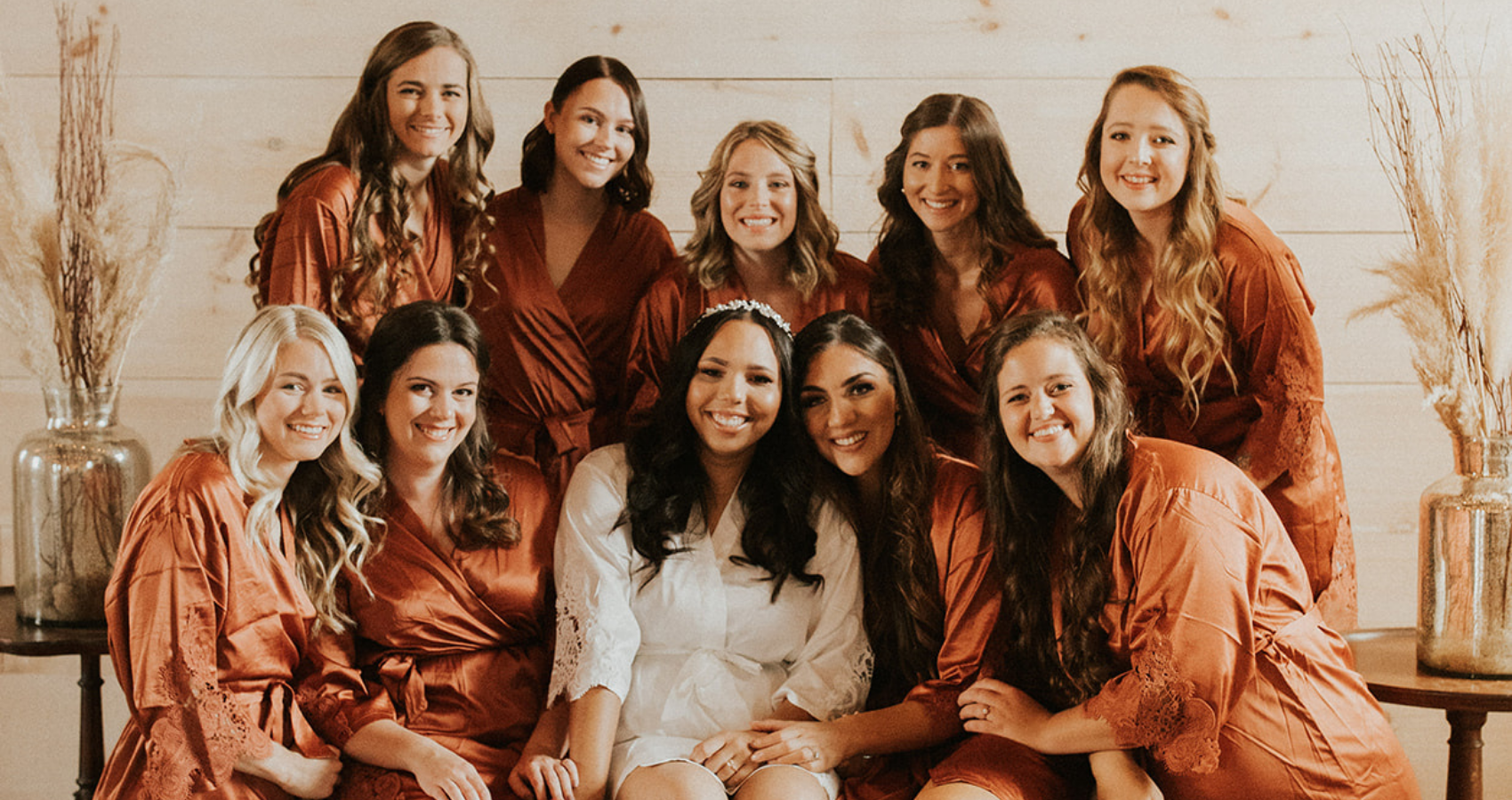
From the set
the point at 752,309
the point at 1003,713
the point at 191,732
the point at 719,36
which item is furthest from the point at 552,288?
the point at 1003,713

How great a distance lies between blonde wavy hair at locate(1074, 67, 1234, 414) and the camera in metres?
2.38

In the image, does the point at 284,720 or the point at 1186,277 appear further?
the point at 1186,277

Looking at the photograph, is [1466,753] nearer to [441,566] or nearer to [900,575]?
[900,575]

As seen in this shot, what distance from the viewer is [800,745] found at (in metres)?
2.17

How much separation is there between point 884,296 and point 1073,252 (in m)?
0.40

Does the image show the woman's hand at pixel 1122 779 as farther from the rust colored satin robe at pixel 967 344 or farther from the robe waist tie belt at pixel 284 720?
the robe waist tie belt at pixel 284 720

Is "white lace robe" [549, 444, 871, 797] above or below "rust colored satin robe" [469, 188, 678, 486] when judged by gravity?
below

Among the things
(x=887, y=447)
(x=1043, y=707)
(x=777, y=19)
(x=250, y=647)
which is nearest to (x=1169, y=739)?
(x=1043, y=707)

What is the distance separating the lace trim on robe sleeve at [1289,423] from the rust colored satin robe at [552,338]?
1.21 metres

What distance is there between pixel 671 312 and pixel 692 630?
681mm

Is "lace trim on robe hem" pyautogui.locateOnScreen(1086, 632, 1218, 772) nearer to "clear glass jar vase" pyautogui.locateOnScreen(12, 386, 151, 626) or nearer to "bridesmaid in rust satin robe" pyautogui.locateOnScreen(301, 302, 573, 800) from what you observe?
"bridesmaid in rust satin robe" pyautogui.locateOnScreen(301, 302, 573, 800)

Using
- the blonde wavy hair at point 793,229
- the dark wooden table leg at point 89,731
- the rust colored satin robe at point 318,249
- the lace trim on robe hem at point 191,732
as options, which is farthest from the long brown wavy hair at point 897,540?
the dark wooden table leg at point 89,731

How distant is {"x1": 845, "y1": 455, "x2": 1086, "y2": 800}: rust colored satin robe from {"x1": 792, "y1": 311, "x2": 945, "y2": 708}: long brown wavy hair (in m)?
0.03

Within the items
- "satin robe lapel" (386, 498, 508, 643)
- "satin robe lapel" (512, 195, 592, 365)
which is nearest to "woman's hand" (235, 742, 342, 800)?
"satin robe lapel" (386, 498, 508, 643)
